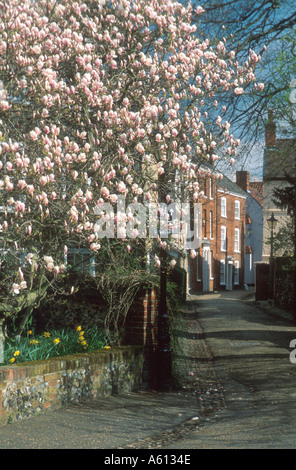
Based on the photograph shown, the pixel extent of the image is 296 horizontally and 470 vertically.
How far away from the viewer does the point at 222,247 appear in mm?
52781

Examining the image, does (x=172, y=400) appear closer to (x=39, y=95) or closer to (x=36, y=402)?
(x=36, y=402)

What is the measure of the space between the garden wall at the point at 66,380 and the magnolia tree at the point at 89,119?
1.13m

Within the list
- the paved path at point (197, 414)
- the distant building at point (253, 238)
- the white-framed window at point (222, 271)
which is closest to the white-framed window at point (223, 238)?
the white-framed window at point (222, 271)

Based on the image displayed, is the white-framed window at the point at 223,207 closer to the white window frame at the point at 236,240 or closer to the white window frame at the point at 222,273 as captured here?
the white window frame at the point at 236,240

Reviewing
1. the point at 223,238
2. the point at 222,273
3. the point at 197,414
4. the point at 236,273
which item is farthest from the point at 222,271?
the point at 197,414

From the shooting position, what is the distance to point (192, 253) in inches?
364

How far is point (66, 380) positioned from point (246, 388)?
351cm

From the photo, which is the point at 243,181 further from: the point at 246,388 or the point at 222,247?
the point at 246,388

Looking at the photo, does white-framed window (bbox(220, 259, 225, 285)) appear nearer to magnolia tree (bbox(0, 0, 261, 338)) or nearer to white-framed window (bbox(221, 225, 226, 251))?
white-framed window (bbox(221, 225, 226, 251))

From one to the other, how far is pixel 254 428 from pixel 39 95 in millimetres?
5558

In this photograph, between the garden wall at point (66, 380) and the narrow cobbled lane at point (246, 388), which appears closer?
the narrow cobbled lane at point (246, 388)

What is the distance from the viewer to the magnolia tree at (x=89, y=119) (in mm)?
8281

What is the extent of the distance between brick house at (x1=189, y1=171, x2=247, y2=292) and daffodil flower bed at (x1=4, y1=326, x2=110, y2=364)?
3339 centimetres

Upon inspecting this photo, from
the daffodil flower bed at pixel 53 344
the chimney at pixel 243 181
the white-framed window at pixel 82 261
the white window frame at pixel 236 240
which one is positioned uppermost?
the chimney at pixel 243 181
